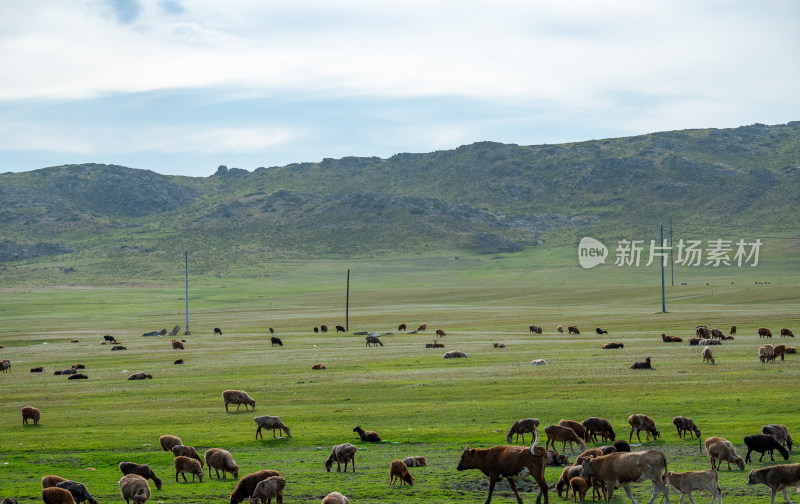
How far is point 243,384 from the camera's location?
41.7m

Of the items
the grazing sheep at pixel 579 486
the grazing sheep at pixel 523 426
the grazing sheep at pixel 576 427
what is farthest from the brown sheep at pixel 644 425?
the grazing sheep at pixel 579 486

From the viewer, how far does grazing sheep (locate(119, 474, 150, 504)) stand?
17922mm

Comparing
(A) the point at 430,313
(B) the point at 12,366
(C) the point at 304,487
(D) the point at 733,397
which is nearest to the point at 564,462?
(C) the point at 304,487

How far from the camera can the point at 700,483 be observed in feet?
54.3

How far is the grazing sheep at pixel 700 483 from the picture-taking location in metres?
16.5

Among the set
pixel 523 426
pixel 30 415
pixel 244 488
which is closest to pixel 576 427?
Answer: pixel 523 426

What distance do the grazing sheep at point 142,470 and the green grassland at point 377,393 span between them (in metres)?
0.29

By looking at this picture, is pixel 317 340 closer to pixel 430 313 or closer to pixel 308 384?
pixel 308 384

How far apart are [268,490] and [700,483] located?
914 centimetres

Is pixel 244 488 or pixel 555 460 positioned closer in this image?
pixel 244 488

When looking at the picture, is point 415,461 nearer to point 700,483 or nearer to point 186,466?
point 186,466

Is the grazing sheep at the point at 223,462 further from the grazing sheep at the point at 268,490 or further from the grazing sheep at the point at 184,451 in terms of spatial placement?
the grazing sheep at the point at 268,490

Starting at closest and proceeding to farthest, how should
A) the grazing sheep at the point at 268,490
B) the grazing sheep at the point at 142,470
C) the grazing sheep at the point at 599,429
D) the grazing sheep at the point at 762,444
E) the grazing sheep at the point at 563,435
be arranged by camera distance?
the grazing sheep at the point at 268,490, the grazing sheep at the point at 142,470, the grazing sheep at the point at 762,444, the grazing sheep at the point at 563,435, the grazing sheep at the point at 599,429

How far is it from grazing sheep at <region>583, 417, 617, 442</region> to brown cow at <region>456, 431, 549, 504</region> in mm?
6598
